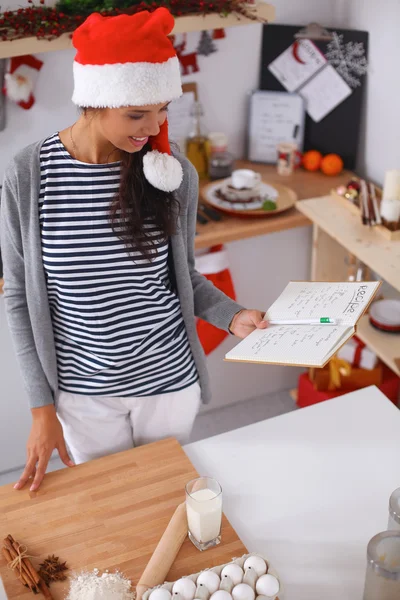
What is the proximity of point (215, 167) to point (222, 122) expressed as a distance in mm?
211

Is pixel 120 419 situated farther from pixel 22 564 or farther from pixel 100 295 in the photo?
pixel 22 564

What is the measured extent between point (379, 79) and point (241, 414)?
1371mm

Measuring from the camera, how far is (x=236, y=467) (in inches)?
57.4

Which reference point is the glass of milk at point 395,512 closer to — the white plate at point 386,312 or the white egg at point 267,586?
the white egg at point 267,586

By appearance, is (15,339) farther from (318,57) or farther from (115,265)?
(318,57)

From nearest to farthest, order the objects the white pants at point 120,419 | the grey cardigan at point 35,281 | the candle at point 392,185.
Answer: the grey cardigan at point 35,281, the white pants at point 120,419, the candle at point 392,185

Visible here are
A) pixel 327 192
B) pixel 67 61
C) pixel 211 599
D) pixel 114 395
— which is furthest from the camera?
pixel 327 192

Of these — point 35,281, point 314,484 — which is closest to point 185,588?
point 314,484

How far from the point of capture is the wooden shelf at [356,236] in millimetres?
2020

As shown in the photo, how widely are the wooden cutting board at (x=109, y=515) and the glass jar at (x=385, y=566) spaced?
26cm

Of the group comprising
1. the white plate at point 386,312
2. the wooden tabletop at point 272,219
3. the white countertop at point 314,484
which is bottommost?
the white plate at point 386,312

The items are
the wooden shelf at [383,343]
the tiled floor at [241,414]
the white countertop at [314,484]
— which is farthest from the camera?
the tiled floor at [241,414]

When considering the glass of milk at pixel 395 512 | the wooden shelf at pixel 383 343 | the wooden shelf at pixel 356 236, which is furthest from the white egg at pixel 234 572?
the wooden shelf at pixel 383 343

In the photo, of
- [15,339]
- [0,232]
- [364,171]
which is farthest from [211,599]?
[364,171]
